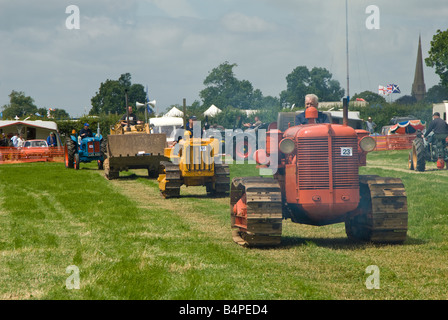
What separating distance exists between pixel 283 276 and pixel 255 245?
193cm

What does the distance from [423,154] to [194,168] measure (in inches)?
337

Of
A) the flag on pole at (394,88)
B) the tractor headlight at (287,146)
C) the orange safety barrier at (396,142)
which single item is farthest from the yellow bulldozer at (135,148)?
the flag on pole at (394,88)

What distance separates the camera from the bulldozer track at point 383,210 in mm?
8703

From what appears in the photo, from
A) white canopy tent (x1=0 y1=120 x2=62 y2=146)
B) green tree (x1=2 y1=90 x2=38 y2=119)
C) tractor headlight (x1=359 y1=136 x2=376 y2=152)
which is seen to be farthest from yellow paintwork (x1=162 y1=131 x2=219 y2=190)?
green tree (x1=2 y1=90 x2=38 y2=119)

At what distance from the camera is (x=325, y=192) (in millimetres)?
8594

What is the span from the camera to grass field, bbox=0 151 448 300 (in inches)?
247

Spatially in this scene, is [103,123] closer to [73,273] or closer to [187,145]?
[187,145]

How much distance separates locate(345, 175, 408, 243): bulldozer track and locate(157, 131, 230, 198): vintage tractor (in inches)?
306

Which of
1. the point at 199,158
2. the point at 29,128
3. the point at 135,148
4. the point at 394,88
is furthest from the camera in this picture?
the point at 394,88

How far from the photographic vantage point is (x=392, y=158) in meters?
30.3

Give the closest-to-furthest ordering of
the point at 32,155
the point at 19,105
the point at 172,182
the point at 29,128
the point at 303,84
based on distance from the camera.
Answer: the point at 172,182 → the point at 32,155 → the point at 29,128 → the point at 303,84 → the point at 19,105

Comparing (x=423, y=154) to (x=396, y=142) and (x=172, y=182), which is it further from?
(x=396, y=142)

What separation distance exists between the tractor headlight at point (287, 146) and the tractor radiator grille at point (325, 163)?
0.31 feet

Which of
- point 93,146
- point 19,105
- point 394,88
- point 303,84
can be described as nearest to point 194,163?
point 93,146
